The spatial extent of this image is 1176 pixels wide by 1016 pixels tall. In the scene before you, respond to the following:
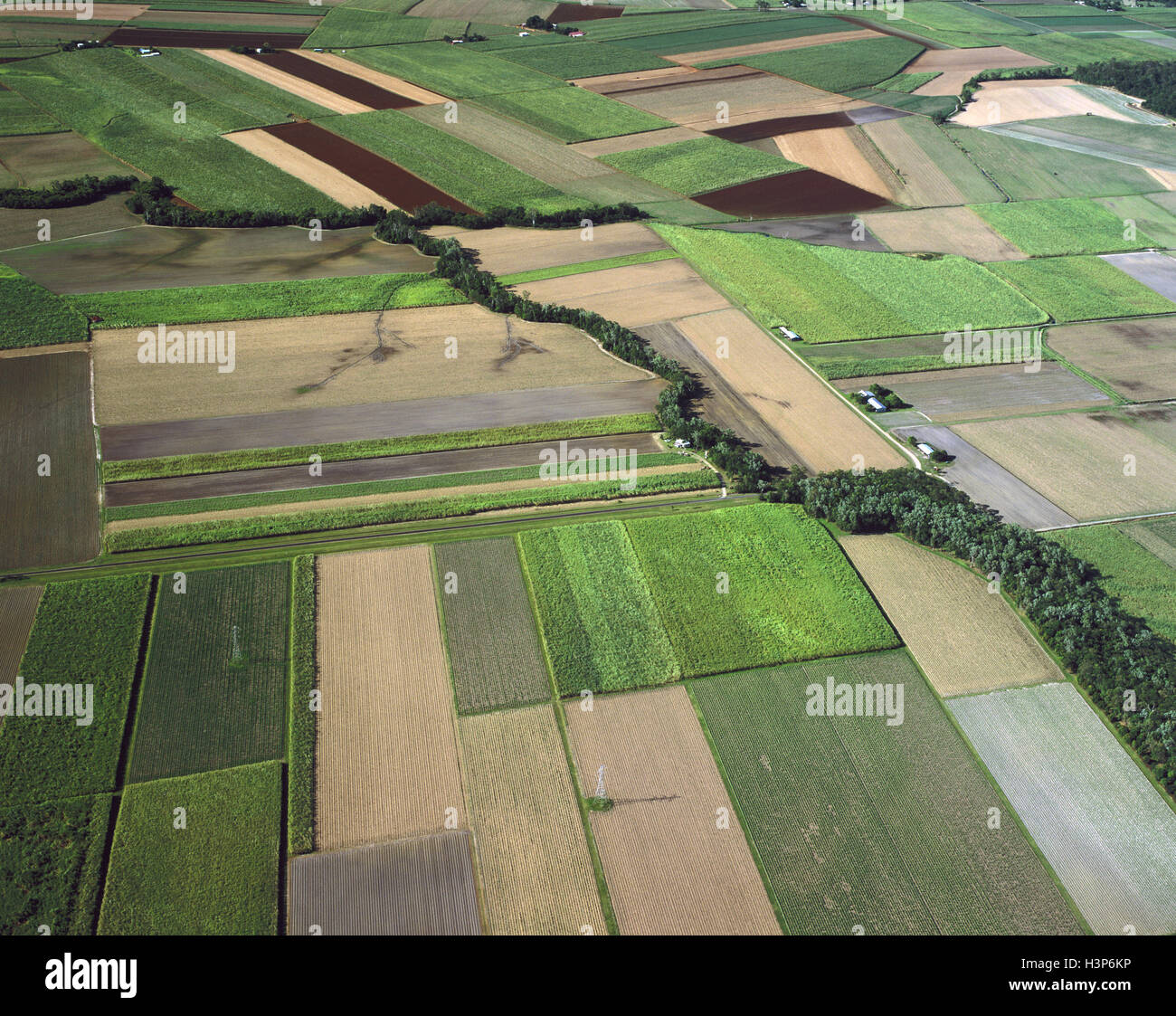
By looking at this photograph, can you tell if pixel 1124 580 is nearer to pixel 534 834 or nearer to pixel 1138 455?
pixel 1138 455

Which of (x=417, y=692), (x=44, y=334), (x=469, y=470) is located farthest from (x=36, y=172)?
(x=417, y=692)

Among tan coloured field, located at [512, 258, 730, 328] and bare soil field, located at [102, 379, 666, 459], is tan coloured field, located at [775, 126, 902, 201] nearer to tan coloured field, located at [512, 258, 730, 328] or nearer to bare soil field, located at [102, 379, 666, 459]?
tan coloured field, located at [512, 258, 730, 328]

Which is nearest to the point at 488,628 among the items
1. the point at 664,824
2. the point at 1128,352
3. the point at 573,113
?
the point at 664,824

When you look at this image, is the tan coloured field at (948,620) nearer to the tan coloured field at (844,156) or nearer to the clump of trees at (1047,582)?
the clump of trees at (1047,582)

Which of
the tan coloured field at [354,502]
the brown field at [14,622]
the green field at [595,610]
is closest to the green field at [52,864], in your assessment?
the brown field at [14,622]

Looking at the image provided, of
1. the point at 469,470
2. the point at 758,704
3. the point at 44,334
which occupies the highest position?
the point at 44,334

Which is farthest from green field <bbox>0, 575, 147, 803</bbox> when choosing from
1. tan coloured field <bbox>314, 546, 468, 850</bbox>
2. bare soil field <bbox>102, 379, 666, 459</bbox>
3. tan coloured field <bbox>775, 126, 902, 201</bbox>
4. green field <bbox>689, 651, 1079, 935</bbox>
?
tan coloured field <bbox>775, 126, 902, 201</bbox>

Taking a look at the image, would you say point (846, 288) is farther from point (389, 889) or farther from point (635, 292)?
point (389, 889)
